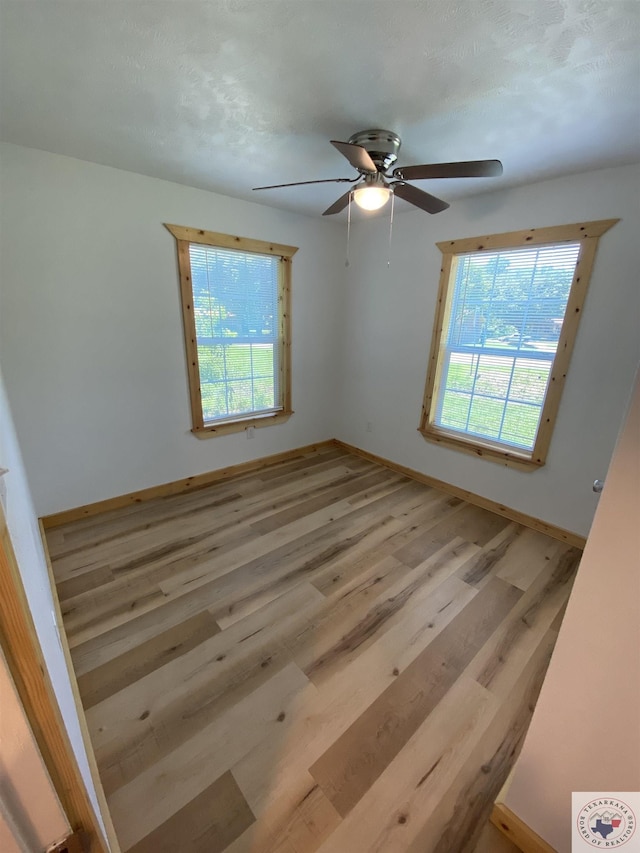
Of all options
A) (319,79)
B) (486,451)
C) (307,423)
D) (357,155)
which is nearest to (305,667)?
(486,451)

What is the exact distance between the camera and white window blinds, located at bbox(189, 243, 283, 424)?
115 inches

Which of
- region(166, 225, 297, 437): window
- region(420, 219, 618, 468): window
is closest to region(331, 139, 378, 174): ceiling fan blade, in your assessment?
region(420, 219, 618, 468): window

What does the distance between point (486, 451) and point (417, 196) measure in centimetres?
203

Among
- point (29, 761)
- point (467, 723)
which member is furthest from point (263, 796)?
point (29, 761)

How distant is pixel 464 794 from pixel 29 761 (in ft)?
4.69

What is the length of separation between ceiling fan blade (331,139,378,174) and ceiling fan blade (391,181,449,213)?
235mm

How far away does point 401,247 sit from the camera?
3238 mm

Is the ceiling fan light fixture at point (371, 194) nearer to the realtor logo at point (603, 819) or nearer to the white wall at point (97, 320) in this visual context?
the white wall at point (97, 320)

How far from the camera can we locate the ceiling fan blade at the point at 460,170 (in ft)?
5.22

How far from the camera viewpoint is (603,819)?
857mm

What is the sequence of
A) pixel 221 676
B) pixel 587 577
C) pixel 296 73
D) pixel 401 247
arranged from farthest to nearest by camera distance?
1. pixel 401 247
2. pixel 221 676
3. pixel 296 73
4. pixel 587 577

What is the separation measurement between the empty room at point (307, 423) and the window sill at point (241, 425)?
4 cm

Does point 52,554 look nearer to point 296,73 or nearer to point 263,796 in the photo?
point 263,796

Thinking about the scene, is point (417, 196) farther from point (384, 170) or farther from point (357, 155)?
point (357, 155)
